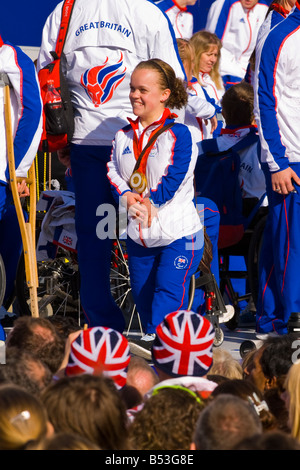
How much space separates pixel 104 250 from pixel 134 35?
1.26 m

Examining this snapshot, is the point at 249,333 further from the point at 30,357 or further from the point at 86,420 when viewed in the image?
the point at 86,420

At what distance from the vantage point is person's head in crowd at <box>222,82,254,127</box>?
6.10m

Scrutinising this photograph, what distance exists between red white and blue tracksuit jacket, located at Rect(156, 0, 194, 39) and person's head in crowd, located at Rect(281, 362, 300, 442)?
7.29m

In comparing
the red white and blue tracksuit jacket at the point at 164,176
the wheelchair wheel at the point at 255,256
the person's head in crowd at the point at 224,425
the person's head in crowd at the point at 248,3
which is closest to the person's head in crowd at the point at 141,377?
the person's head in crowd at the point at 224,425

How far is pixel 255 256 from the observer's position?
5.95 meters

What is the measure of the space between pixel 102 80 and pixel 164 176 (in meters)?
0.81

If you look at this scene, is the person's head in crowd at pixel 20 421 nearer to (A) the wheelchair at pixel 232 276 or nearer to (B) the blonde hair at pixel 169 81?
(B) the blonde hair at pixel 169 81

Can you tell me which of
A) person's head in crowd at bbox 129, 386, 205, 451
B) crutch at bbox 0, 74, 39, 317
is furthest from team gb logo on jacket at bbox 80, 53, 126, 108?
person's head in crowd at bbox 129, 386, 205, 451

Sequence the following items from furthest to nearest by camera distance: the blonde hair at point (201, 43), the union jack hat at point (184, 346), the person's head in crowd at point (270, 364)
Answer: the blonde hair at point (201, 43) < the person's head in crowd at point (270, 364) < the union jack hat at point (184, 346)

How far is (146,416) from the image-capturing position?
252 centimetres

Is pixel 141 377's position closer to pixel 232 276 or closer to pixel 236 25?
pixel 232 276

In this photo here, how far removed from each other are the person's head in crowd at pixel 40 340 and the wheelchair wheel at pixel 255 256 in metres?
2.46

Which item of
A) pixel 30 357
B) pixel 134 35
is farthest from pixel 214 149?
pixel 30 357

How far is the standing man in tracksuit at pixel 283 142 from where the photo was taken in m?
5.01
